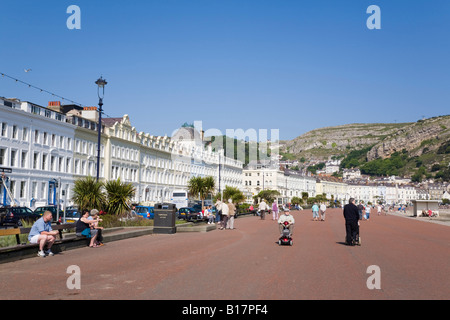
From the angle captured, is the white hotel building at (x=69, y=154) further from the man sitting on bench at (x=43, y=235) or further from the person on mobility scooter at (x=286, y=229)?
the person on mobility scooter at (x=286, y=229)

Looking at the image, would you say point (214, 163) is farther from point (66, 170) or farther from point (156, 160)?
point (66, 170)

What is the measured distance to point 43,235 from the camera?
1380cm

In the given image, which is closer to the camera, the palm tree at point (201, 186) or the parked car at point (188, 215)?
the parked car at point (188, 215)

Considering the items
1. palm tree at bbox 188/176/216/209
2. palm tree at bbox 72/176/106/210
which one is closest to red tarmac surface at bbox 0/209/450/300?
palm tree at bbox 72/176/106/210

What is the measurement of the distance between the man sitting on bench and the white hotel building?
14.0 metres

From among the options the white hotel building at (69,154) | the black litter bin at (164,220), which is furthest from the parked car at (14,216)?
the black litter bin at (164,220)

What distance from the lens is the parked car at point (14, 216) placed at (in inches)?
1117

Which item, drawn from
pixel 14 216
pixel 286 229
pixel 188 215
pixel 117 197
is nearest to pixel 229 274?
pixel 286 229

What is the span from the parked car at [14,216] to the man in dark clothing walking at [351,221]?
63.0 ft

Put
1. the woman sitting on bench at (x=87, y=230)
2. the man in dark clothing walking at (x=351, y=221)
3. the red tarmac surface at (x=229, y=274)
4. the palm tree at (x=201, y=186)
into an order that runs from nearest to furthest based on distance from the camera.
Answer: the red tarmac surface at (x=229, y=274), the woman sitting on bench at (x=87, y=230), the man in dark clothing walking at (x=351, y=221), the palm tree at (x=201, y=186)

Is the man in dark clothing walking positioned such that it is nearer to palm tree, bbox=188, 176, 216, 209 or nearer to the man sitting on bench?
the man sitting on bench

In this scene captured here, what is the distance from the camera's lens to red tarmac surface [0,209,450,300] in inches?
331

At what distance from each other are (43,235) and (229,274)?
634cm
